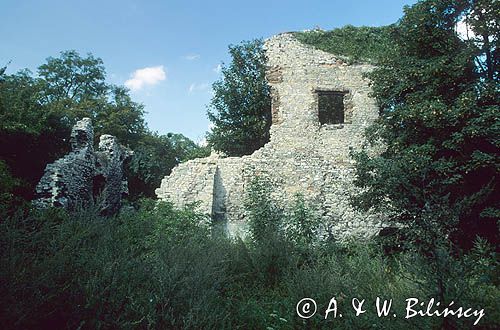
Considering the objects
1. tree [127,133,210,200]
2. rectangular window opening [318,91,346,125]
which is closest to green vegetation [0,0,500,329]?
tree [127,133,210,200]

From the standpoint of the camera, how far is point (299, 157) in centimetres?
1223

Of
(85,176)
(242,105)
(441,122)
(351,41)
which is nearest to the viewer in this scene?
(441,122)

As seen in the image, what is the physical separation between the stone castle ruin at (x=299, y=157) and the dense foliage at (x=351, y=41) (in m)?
0.33

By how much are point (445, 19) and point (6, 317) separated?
11090 millimetres

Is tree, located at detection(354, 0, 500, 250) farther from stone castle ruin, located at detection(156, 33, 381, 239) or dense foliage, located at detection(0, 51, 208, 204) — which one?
dense foliage, located at detection(0, 51, 208, 204)

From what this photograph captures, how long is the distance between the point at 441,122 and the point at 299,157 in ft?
16.1

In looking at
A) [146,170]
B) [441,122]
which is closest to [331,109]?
[146,170]

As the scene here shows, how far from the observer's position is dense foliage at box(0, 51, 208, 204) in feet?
41.8

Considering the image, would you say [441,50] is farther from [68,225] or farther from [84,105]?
[84,105]

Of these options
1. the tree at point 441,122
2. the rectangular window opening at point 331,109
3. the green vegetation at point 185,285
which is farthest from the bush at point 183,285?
the rectangular window opening at point 331,109

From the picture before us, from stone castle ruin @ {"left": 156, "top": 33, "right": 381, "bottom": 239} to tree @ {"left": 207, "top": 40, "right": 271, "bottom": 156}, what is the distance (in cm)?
270

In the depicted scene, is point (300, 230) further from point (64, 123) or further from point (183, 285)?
point (64, 123)

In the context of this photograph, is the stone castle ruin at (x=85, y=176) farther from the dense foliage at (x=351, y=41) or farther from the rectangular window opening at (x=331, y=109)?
the rectangular window opening at (x=331, y=109)

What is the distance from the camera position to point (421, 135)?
29.9 feet
